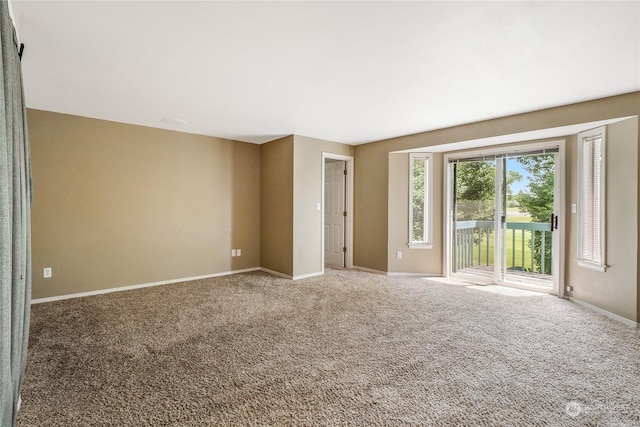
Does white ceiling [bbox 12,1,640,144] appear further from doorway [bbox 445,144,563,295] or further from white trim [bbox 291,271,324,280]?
white trim [bbox 291,271,324,280]

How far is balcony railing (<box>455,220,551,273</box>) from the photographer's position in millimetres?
4609

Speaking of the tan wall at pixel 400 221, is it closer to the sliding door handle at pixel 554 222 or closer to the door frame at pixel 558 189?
the door frame at pixel 558 189

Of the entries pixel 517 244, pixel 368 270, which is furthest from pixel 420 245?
pixel 517 244

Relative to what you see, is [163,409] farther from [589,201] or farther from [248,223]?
[589,201]

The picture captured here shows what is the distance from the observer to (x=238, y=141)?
564 cm

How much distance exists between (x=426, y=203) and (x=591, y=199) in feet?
7.30

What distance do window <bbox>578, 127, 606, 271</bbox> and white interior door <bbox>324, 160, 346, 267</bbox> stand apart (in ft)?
12.0

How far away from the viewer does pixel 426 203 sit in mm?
5484

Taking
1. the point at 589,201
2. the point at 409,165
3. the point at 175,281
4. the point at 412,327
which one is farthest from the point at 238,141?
the point at 589,201

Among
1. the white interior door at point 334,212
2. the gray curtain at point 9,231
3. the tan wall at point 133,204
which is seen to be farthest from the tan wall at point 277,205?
the gray curtain at point 9,231

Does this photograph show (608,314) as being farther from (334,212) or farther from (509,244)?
(334,212)

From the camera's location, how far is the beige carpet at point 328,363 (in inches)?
72.7

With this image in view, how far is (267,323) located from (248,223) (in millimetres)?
2851

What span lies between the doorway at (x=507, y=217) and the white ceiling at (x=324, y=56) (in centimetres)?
114
